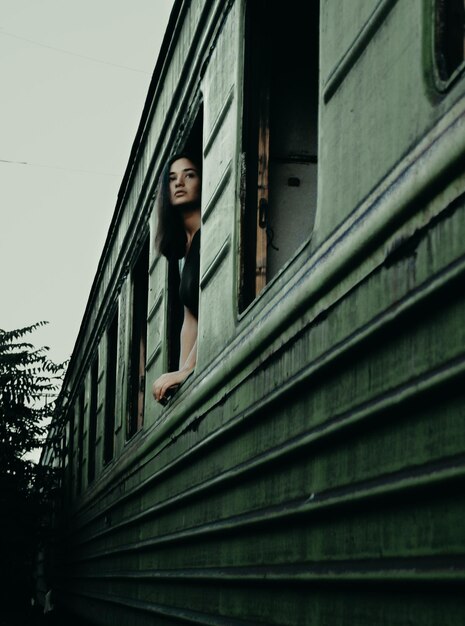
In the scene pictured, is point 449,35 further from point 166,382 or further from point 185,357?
point 166,382

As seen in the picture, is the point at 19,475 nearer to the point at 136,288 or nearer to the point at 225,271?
the point at 136,288

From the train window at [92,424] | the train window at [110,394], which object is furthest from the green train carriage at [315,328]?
the train window at [92,424]

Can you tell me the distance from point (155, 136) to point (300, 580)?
3.88m

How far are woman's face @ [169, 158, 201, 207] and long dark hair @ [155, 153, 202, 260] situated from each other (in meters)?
0.04

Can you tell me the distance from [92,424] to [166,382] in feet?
17.6

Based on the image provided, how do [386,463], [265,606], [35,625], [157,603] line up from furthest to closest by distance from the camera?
1. [35,625]
2. [157,603]
3. [265,606]
4. [386,463]

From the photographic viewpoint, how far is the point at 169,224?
5387 mm

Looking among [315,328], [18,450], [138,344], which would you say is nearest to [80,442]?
[18,450]

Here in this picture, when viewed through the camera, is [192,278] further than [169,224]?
No

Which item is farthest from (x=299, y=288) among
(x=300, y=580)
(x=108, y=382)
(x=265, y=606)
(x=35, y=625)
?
(x=35, y=625)

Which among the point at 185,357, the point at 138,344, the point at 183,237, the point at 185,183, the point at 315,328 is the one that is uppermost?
the point at 185,183

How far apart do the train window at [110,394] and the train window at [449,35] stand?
647 centimetres

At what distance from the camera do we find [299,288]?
9.29ft

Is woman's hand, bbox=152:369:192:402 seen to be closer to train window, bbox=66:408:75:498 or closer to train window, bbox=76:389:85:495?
train window, bbox=76:389:85:495
